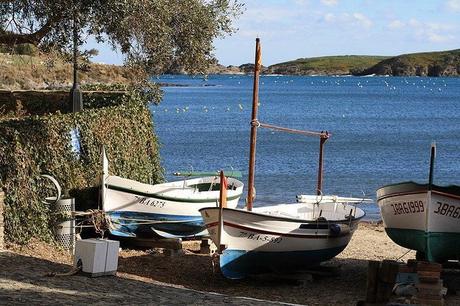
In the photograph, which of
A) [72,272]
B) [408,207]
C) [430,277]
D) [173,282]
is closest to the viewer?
[72,272]

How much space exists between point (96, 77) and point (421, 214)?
188 feet

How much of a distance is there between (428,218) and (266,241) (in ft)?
10.2

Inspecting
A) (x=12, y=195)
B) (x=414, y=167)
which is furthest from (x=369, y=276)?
(x=414, y=167)

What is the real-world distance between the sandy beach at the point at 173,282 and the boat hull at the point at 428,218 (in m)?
0.76

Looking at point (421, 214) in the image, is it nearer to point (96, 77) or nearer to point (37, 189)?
point (37, 189)

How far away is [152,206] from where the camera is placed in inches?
774

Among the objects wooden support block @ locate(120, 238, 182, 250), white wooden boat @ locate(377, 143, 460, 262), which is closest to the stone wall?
wooden support block @ locate(120, 238, 182, 250)

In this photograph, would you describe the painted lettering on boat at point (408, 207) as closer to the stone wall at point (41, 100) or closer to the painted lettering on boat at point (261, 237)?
the painted lettering on boat at point (261, 237)

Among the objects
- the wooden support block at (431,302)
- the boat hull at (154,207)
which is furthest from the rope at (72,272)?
the wooden support block at (431,302)

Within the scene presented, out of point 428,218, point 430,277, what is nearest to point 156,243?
point 428,218

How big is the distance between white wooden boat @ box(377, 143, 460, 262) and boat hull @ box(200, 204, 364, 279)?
4.51 feet

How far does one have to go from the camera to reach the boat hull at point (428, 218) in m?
17.1

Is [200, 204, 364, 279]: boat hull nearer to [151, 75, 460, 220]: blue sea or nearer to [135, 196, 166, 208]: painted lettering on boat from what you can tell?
[135, 196, 166, 208]: painted lettering on boat

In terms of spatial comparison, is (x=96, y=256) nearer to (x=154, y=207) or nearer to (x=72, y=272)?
(x=72, y=272)
